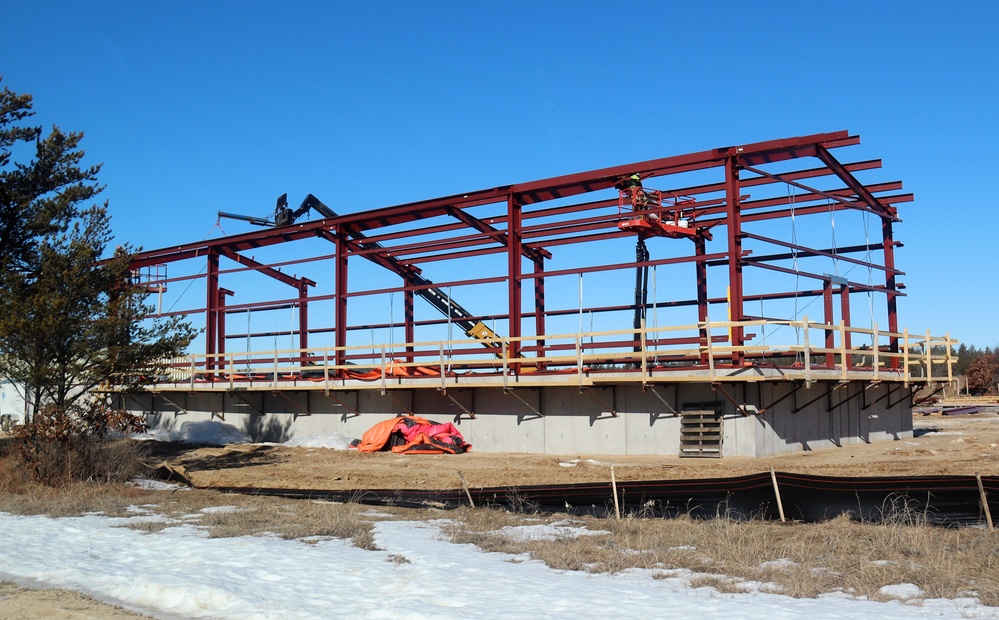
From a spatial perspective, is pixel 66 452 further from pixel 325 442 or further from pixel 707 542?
pixel 707 542

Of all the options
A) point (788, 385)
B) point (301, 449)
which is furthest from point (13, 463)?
point (788, 385)

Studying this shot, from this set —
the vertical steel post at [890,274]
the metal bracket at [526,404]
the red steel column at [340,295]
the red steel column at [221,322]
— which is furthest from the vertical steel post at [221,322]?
the vertical steel post at [890,274]

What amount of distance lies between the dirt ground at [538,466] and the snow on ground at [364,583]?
7.44m

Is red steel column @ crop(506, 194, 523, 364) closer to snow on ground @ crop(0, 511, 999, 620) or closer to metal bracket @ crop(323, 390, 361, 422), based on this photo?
metal bracket @ crop(323, 390, 361, 422)

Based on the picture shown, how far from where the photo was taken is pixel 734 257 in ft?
72.8

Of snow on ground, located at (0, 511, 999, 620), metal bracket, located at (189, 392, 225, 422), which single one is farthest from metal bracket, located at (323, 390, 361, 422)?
snow on ground, located at (0, 511, 999, 620)

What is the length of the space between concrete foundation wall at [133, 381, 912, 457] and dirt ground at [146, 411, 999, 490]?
22.4 inches

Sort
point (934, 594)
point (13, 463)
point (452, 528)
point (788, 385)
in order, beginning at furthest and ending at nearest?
point (788, 385)
point (13, 463)
point (452, 528)
point (934, 594)

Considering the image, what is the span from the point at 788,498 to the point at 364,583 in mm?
6236

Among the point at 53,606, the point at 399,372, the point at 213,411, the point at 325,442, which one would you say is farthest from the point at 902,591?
the point at 213,411

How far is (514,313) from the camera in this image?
26328mm

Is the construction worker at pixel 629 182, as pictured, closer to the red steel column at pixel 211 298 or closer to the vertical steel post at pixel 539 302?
the vertical steel post at pixel 539 302

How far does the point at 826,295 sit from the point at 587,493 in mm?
15913

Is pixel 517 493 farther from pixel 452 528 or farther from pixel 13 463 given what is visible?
pixel 13 463
